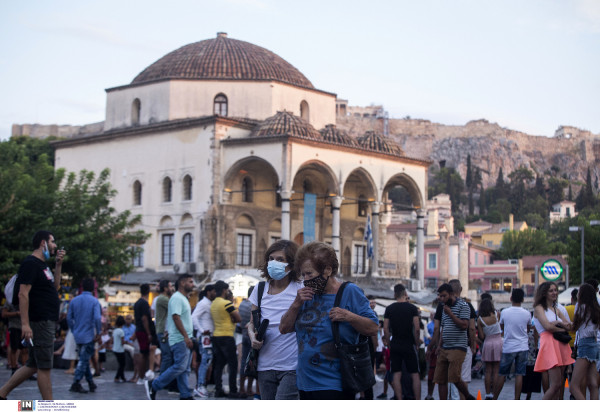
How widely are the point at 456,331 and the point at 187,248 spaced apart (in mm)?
28873

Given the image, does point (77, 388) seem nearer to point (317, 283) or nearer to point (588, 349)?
point (588, 349)

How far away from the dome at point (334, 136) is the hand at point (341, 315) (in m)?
33.2

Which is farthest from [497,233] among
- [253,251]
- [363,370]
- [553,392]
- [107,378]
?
[363,370]

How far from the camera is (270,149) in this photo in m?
37.1

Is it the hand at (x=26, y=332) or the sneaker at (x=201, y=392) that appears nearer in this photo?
the hand at (x=26, y=332)

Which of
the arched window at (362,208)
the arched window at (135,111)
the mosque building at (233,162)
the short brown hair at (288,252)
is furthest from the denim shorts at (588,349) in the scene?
the arched window at (362,208)

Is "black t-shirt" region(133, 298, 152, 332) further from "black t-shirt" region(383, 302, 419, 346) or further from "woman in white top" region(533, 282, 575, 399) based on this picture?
"woman in white top" region(533, 282, 575, 399)

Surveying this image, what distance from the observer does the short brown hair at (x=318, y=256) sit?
6.03 meters

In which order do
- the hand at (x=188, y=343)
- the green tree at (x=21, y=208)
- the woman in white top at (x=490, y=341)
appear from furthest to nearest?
the green tree at (x=21, y=208), the woman in white top at (x=490, y=341), the hand at (x=188, y=343)

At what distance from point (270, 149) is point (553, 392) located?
28222 mm

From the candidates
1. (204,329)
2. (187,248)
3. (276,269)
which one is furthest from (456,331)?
(187,248)

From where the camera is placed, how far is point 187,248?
38.7 meters

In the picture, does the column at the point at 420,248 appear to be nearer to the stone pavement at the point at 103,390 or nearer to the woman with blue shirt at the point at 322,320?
the stone pavement at the point at 103,390
